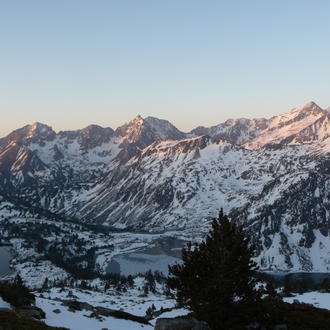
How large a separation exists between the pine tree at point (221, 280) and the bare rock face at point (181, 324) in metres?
1.28

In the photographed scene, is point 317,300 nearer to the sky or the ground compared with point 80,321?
nearer to the ground

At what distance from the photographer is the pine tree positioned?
146 feet

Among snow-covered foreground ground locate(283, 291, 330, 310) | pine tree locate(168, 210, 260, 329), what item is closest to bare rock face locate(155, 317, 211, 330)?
pine tree locate(168, 210, 260, 329)

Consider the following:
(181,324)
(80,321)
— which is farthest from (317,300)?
(80,321)

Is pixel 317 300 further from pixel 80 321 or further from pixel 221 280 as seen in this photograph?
pixel 80 321

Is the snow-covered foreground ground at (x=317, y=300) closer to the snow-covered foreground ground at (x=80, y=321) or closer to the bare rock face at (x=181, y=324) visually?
the snow-covered foreground ground at (x=80, y=321)

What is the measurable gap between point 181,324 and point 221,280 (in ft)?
19.0

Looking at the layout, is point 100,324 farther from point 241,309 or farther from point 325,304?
point 325,304

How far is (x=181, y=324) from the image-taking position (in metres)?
45.0

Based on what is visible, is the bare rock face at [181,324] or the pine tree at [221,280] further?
the pine tree at [221,280]

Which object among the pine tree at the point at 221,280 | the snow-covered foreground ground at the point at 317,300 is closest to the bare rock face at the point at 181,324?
the pine tree at the point at 221,280

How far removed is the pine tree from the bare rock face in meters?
1.28

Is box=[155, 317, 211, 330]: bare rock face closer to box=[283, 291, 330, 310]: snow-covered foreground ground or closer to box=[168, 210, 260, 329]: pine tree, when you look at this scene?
box=[168, 210, 260, 329]: pine tree

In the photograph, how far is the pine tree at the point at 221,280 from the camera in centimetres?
4441
